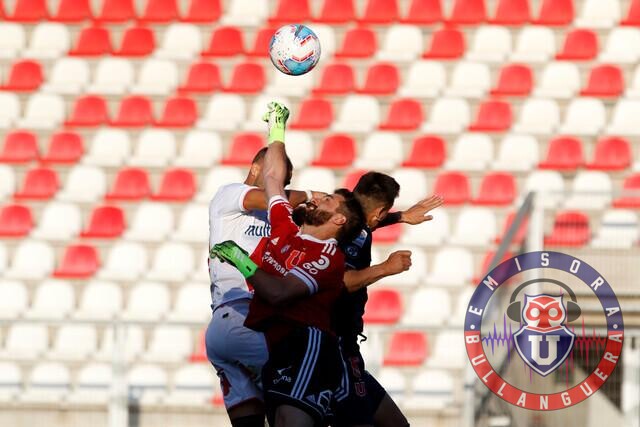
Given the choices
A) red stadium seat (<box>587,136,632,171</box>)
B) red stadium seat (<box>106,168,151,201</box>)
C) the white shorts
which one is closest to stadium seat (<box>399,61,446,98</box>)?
red stadium seat (<box>587,136,632,171</box>)

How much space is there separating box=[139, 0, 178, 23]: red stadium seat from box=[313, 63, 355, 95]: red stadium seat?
6.57 feet

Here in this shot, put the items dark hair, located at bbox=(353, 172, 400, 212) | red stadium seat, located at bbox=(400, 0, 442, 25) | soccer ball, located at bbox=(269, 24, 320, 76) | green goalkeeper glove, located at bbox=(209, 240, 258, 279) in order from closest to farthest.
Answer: green goalkeeper glove, located at bbox=(209, 240, 258, 279), dark hair, located at bbox=(353, 172, 400, 212), soccer ball, located at bbox=(269, 24, 320, 76), red stadium seat, located at bbox=(400, 0, 442, 25)

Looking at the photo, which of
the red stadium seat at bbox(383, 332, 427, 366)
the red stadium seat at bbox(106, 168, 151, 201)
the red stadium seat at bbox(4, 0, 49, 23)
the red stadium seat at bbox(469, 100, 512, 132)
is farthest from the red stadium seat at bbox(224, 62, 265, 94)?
the red stadium seat at bbox(383, 332, 427, 366)

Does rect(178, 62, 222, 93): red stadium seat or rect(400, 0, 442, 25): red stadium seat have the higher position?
rect(400, 0, 442, 25): red stadium seat

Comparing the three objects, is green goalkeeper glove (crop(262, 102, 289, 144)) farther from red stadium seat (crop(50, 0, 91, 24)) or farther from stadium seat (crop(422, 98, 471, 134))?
red stadium seat (crop(50, 0, 91, 24))

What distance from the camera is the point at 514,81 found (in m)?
13.4

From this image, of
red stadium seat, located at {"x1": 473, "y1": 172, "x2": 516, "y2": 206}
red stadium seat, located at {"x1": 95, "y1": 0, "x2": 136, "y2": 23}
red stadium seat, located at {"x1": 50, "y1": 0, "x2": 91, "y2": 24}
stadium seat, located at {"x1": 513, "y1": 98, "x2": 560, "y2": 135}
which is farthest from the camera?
red stadium seat, located at {"x1": 50, "y1": 0, "x2": 91, "y2": 24}

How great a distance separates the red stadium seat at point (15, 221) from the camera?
1252 cm

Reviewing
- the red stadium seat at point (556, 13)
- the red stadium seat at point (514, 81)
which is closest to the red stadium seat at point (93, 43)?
the red stadium seat at point (514, 81)

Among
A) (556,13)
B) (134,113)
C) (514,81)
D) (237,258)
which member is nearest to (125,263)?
(134,113)

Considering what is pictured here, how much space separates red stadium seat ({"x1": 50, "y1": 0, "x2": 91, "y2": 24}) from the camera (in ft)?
47.9

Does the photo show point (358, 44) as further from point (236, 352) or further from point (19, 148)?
point (236, 352)

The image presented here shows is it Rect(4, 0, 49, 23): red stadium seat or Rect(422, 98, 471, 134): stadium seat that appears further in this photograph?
Rect(4, 0, 49, 23): red stadium seat

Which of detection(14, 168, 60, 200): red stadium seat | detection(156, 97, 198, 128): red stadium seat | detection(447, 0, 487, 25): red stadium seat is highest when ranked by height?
detection(447, 0, 487, 25): red stadium seat
